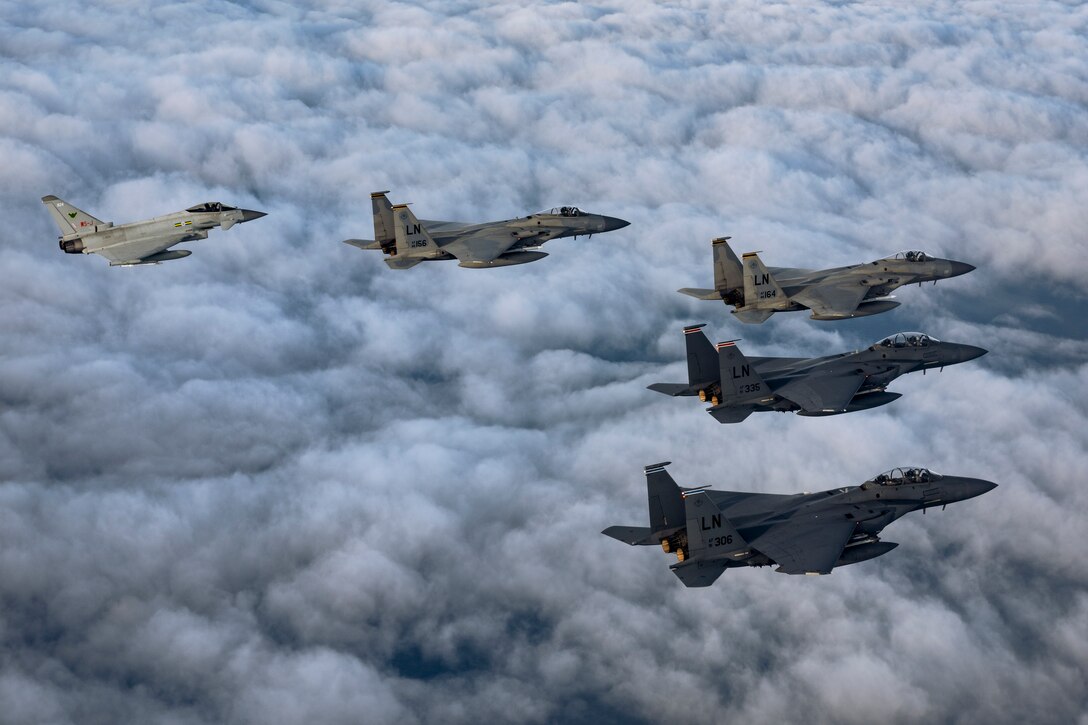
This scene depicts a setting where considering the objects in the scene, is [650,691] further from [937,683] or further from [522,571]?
[937,683]

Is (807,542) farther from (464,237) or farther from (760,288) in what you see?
(464,237)

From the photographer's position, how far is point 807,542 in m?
58.8

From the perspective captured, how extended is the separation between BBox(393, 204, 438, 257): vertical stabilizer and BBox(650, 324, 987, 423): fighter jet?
67.0ft

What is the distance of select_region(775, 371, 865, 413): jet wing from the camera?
218 ft

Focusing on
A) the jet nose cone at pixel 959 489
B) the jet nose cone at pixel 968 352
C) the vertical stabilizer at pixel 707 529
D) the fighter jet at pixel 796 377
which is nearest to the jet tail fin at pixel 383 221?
the fighter jet at pixel 796 377

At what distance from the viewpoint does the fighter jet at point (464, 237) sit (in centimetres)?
7875

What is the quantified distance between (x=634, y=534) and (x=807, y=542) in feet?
30.1

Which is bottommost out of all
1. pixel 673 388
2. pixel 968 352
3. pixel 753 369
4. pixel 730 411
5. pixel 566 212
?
pixel 968 352

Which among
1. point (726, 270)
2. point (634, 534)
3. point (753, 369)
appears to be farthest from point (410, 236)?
point (634, 534)

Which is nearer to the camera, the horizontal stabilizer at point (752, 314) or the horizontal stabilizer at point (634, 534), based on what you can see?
the horizontal stabilizer at point (634, 534)

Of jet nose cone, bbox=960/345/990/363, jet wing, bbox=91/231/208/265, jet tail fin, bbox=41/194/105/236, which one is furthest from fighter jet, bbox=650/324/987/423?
jet tail fin, bbox=41/194/105/236

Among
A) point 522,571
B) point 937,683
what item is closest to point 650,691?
point 522,571

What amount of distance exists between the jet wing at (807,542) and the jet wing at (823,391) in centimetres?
772

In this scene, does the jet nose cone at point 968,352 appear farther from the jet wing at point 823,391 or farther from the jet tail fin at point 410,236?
the jet tail fin at point 410,236
